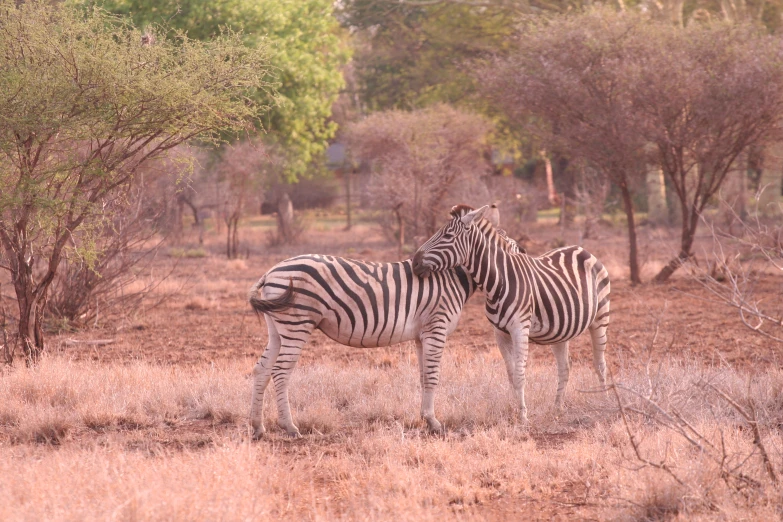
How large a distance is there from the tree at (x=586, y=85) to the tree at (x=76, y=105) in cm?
790

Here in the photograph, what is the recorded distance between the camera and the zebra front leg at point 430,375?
21.7ft

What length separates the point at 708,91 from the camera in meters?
14.2

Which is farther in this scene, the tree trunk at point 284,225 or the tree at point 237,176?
the tree trunk at point 284,225

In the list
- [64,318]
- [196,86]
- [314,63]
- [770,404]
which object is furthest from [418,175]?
[770,404]

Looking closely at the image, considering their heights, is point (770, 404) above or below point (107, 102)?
below

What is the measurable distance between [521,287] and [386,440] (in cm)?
170

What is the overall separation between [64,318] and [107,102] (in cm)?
485

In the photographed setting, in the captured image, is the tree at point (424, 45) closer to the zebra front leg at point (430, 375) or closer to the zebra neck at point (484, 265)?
the zebra neck at point (484, 265)

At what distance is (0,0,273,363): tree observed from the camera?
7.62 meters

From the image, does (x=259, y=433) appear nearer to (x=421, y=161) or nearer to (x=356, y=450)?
(x=356, y=450)

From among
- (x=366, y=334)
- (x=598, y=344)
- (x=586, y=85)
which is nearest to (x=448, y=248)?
(x=366, y=334)

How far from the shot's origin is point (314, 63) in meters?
21.0

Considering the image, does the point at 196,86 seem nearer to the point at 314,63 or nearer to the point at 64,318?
the point at 64,318

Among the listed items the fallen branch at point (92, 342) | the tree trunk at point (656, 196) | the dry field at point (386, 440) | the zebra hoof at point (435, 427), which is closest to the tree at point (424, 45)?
the tree trunk at point (656, 196)
